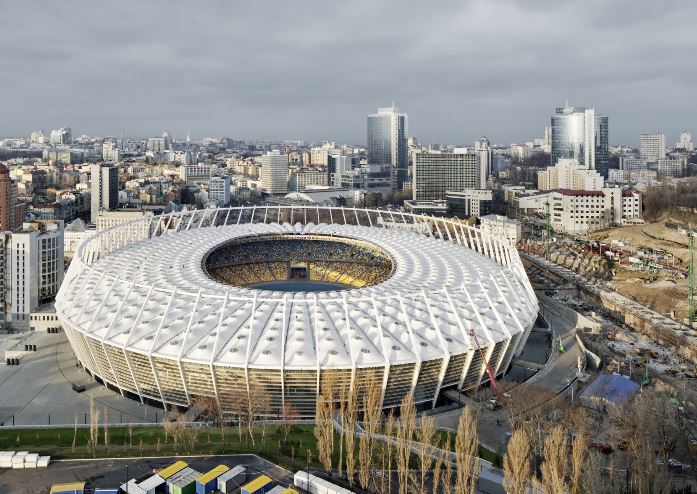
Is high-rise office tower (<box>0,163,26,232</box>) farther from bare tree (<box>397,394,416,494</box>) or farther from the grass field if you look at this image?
bare tree (<box>397,394,416,494</box>)

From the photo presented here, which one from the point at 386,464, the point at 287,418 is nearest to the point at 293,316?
the point at 287,418

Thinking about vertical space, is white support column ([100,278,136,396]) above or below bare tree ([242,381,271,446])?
above

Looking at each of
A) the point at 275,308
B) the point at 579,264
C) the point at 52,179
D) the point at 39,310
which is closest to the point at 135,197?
the point at 52,179

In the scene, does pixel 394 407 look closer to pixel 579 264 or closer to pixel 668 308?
pixel 668 308

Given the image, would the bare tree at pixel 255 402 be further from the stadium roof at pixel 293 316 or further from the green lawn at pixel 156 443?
the stadium roof at pixel 293 316

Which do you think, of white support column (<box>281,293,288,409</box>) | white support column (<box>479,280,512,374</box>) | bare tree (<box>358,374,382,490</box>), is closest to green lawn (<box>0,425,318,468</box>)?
white support column (<box>281,293,288,409</box>)
